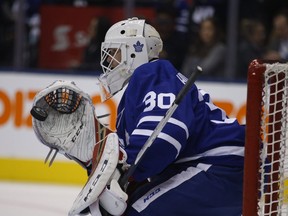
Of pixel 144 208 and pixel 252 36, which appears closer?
pixel 144 208

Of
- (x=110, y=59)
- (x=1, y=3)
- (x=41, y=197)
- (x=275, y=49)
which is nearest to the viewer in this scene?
(x=110, y=59)

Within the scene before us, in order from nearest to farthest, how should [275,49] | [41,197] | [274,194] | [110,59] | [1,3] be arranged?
[274,194] < [110,59] < [41,197] < [275,49] < [1,3]

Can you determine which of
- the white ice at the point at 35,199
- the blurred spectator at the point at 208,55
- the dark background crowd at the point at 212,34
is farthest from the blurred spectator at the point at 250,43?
the white ice at the point at 35,199

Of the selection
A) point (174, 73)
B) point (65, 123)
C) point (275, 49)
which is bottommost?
point (275, 49)

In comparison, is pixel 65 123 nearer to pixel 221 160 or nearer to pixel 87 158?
pixel 87 158

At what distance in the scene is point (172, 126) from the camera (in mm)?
2719

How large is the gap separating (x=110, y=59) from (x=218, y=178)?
605mm

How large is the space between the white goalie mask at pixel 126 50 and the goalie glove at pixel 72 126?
0.73 ft

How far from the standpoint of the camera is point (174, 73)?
9.40 ft

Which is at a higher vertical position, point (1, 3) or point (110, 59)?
point (110, 59)

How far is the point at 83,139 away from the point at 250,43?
3.67 m

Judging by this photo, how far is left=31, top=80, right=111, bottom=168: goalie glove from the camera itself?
9.39ft

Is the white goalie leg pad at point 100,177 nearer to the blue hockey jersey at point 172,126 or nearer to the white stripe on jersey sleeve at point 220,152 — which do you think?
the blue hockey jersey at point 172,126

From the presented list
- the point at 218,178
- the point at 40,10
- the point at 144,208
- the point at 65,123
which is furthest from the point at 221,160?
the point at 40,10
